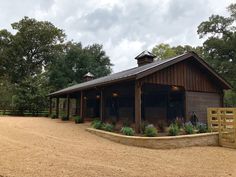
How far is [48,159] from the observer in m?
5.91

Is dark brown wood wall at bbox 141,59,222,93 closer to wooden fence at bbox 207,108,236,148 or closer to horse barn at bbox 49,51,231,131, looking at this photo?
horse barn at bbox 49,51,231,131

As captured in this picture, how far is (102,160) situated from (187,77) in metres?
7.56

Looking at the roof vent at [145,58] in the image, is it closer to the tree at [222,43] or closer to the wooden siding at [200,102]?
the wooden siding at [200,102]

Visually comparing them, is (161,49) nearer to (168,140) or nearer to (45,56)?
(45,56)

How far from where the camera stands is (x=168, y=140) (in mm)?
8109

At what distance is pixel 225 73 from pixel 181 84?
654 inches

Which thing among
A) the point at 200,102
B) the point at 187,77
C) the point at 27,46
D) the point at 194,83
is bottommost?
the point at 200,102

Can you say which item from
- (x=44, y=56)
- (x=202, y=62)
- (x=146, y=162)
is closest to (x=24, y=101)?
(x=44, y=56)

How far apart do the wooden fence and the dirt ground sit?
1.00m

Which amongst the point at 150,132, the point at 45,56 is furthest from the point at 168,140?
the point at 45,56

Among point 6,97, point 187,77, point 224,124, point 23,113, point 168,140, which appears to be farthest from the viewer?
point 6,97

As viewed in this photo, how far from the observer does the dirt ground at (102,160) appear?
198 inches

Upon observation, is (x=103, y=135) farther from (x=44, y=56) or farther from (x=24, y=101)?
(x=44, y=56)

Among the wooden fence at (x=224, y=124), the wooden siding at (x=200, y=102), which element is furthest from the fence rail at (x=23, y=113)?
the wooden fence at (x=224, y=124)
